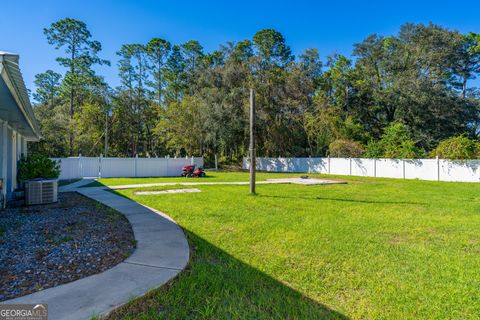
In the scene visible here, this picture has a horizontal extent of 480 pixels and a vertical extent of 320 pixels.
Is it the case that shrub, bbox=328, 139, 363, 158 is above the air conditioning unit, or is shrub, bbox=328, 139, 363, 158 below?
above

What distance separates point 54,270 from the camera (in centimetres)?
303

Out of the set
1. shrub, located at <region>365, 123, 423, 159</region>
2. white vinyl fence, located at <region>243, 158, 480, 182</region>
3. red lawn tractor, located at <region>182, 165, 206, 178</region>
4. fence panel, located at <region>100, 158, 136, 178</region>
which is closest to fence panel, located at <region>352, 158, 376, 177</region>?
white vinyl fence, located at <region>243, 158, 480, 182</region>

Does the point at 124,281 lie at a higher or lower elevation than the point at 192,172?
lower

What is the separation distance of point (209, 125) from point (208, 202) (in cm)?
1686

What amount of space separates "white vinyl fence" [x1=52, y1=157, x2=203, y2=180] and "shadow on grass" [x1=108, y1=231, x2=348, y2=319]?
1477cm

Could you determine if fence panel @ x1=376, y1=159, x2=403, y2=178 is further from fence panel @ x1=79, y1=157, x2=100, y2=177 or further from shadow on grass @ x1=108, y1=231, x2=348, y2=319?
fence panel @ x1=79, y1=157, x2=100, y2=177

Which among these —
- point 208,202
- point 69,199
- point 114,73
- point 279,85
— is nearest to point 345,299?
point 208,202

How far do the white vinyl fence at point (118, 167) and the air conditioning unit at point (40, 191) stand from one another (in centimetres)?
886

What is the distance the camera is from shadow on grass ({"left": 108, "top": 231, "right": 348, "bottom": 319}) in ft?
7.43

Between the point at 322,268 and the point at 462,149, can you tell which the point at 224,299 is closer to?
the point at 322,268

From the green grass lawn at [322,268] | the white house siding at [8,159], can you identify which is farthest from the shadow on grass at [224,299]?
the white house siding at [8,159]

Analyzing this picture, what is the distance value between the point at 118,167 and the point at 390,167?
16807mm

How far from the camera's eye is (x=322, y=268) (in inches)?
127

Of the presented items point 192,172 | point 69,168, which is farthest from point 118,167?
point 192,172
